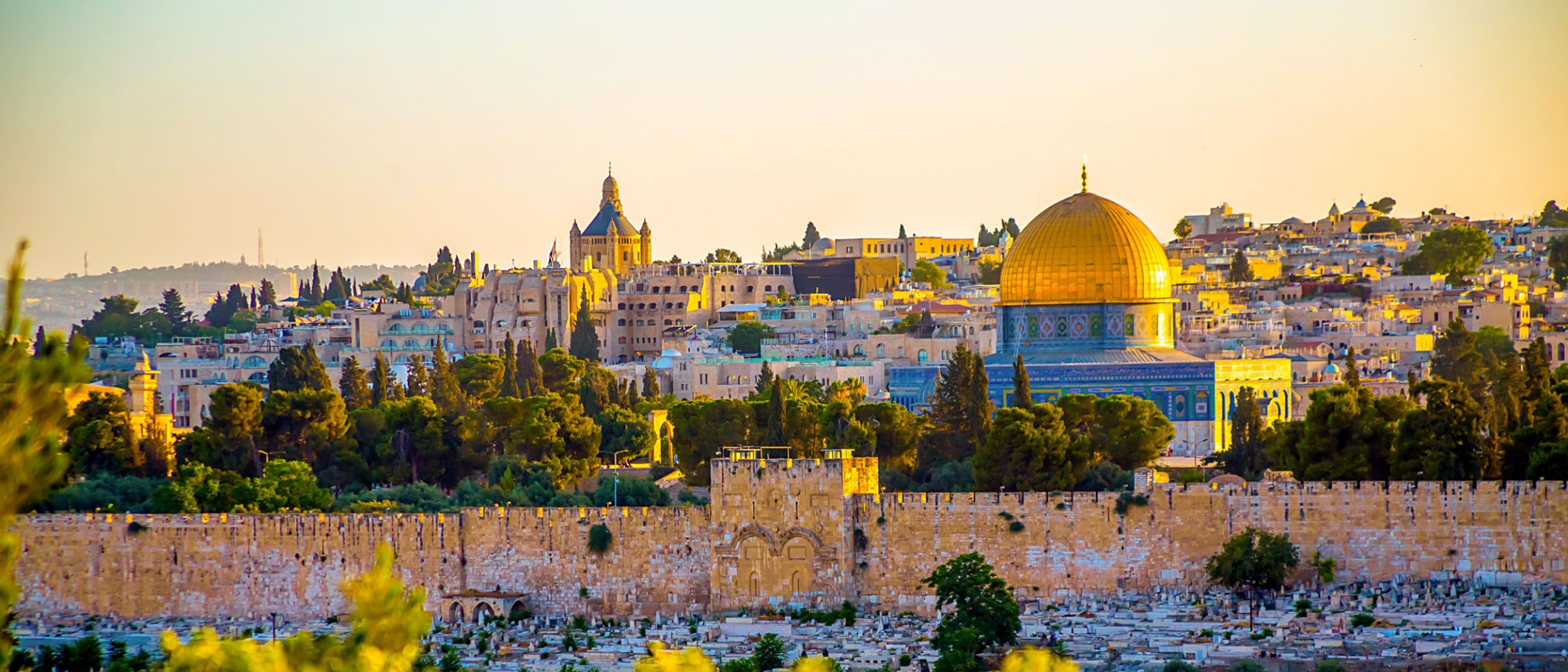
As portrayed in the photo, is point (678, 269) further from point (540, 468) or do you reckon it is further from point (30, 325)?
point (30, 325)

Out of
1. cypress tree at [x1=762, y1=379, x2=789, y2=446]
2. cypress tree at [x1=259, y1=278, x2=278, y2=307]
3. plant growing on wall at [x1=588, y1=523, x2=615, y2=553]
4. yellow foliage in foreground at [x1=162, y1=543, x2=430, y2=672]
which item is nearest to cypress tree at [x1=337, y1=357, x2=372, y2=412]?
cypress tree at [x1=762, y1=379, x2=789, y2=446]

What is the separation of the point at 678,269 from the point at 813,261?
555 centimetres

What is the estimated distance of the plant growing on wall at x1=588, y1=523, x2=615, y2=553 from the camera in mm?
35781

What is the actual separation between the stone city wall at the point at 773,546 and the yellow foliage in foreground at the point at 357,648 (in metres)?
20.8

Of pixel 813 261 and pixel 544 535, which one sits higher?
pixel 813 261

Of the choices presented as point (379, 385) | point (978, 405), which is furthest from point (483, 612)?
point (379, 385)

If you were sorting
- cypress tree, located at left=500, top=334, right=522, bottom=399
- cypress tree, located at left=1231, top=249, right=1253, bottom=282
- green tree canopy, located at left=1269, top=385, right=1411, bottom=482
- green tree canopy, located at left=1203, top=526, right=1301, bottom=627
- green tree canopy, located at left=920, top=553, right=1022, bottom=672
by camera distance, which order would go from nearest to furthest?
green tree canopy, located at left=920, top=553, right=1022, bottom=672 < green tree canopy, located at left=1203, top=526, right=1301, bottom=627 < green tree canopy, located at left=1269, top=385, right=1411, bottom=482 < cypress tree, located at left=500, top=334, right=522, bottom=399 < cypress tree, located at left=1231, top=249, right=1253, bottom=282

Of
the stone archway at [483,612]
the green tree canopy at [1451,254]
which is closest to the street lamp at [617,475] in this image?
the stone archway at [483,612]

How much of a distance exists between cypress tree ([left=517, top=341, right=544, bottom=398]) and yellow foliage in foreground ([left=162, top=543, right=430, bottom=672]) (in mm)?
42191

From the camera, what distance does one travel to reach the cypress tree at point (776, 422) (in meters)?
43.1

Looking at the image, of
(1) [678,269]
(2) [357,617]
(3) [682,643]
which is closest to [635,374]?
(1) [678,269]

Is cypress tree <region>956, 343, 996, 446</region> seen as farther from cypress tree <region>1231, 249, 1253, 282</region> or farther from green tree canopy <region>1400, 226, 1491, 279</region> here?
green tree canopy <region>1400, 226, 1491, 279</region>

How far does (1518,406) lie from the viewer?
41594 mm

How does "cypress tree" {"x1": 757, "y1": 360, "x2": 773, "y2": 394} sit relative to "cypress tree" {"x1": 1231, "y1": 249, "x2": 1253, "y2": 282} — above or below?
below
